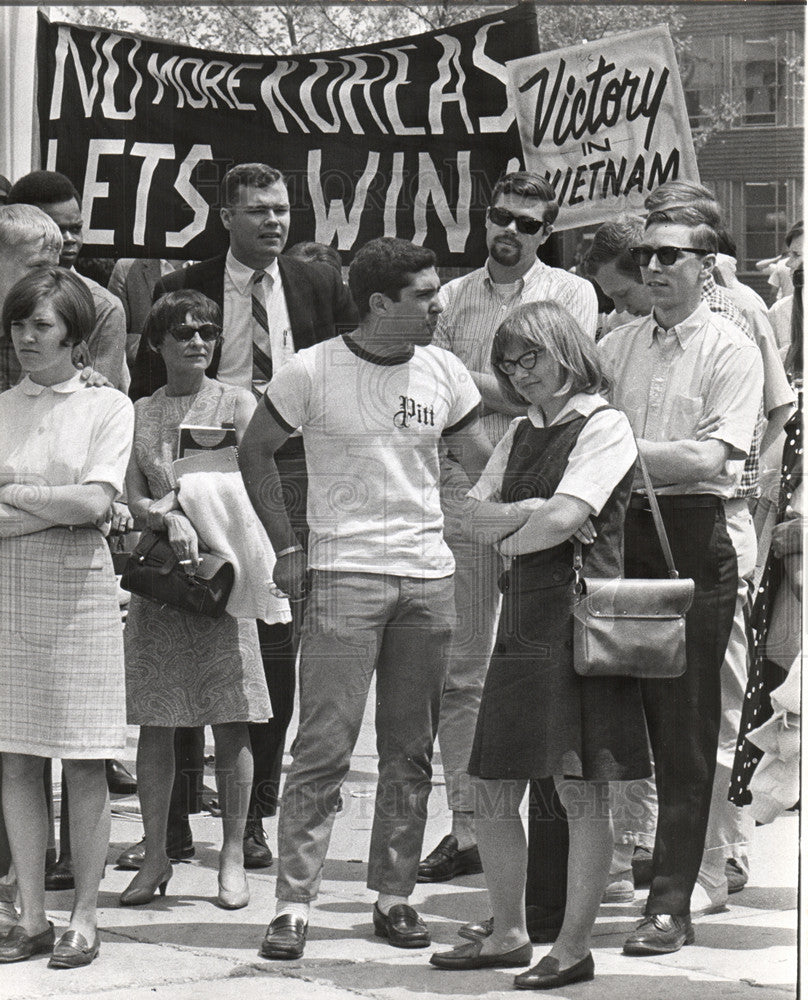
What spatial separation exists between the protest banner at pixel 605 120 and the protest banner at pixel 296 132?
0.35 ft

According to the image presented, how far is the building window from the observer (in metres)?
4.93

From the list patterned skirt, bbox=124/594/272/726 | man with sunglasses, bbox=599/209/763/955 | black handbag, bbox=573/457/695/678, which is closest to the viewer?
black handbag, bbox=573/457/695/678

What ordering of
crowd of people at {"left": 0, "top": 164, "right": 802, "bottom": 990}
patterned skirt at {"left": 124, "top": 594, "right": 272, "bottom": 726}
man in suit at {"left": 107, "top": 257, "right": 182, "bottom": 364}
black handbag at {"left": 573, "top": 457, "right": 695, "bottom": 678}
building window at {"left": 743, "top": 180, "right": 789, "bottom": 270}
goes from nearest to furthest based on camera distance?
black handbag at {"left": 573, "top": 457, "right": 695, "bottom": 678} < crowd of people at {"left": 0, "top": 164, "right": 802, "bottom": 990} < building window at {"left": 743, "top": 180, "right": 789, "bottom": 270} < patterned skirt at {"left": 124, "top": 594, "right": 272, "bottom": 726} < man in suit at {"left": 107, "top": 257, "right": 182, "bottom": 364}

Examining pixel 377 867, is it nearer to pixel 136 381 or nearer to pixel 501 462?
pixel 501 462

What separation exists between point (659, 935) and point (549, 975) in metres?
0.47

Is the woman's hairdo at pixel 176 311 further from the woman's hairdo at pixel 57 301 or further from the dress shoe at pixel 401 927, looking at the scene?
the dress shoe at pixel 401 927

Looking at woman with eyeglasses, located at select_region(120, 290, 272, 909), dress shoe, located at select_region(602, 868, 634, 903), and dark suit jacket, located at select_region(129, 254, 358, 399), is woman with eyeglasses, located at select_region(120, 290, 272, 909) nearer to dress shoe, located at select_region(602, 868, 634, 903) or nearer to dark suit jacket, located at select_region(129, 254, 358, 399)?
dark suit jacket, located at select_region(129, 254, 358, 399)

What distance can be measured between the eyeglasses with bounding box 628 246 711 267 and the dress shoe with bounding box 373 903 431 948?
6.47 ft

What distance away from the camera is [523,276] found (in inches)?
214

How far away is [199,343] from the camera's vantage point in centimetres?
523

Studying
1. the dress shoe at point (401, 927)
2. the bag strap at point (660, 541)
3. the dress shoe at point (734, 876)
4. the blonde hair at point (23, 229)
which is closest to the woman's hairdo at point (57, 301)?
the blonde hair at point (23, 229)

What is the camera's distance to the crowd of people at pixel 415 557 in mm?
4312

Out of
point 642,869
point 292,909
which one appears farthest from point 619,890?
point 292,909

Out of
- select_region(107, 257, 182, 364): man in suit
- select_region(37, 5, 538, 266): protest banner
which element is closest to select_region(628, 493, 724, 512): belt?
select_region(37, 5, 538, 266): protest banner
